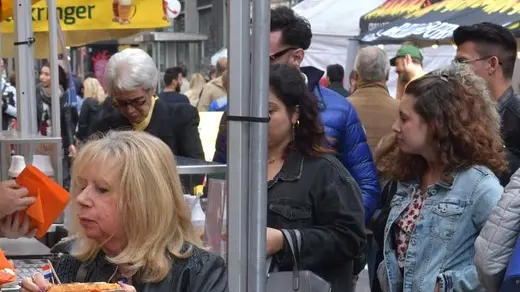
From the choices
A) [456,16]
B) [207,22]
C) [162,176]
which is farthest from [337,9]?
[162,176]

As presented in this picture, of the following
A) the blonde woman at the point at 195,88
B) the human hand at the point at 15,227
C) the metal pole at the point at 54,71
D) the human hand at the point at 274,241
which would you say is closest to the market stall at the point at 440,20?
the blonde woman at the point at 195,88

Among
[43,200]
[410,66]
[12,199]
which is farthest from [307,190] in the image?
[410,66]

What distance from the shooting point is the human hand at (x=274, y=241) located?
3.56 m

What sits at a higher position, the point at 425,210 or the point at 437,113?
the point at 437,113

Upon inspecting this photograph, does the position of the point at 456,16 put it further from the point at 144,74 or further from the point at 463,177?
the point at 463,177

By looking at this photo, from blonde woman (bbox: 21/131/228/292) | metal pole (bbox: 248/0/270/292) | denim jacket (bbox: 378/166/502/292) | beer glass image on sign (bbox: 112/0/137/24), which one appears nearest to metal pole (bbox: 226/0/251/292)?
metal pole (bbox: 248/0/270/292)

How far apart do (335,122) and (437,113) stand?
0.68 metres

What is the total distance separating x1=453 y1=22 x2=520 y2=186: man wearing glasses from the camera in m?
4.70

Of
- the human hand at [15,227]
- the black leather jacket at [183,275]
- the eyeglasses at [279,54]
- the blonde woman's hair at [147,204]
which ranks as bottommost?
the human hand at [15,227]

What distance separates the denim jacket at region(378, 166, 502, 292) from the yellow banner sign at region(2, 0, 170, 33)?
660cm

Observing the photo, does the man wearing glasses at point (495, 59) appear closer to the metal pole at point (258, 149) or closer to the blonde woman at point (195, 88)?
the metal pole at point (258, 149)

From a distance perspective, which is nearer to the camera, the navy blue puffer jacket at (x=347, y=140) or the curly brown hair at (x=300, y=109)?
the curly brown hair at (x=300, y=109)

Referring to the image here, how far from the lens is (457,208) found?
3.71 meters

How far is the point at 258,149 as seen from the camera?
2957mm
